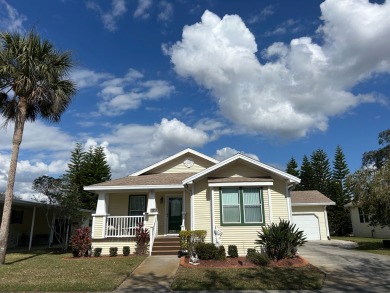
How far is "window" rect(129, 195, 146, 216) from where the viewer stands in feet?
60.6

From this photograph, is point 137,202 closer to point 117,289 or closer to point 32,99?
point 32,99

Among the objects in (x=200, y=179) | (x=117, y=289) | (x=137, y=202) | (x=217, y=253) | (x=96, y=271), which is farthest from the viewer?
(x=137, y=202)

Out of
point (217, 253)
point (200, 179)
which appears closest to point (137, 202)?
point (200, 179)

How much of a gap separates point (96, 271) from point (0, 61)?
30.2ft

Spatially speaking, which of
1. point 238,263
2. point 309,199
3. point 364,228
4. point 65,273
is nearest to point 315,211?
point 309,199

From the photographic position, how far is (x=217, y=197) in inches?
589

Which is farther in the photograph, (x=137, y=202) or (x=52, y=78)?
(x=137, y=202)

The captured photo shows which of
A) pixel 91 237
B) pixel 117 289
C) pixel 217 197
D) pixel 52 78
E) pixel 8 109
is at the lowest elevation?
pixel 117 289

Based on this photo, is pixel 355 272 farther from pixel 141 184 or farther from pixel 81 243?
pixel 81 243

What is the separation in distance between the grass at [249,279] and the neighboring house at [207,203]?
3335 mm

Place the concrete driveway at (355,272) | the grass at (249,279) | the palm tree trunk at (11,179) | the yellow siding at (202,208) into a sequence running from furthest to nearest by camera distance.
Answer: the yellow siding at (202,208)
the palm tree trunk at (11,179)
the grass at (249,279)
the concrete driveway at (355,272)

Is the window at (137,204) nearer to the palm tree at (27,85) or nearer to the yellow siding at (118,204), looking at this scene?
the yellow siding at (118,204)

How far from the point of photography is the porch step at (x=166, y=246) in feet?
49.5

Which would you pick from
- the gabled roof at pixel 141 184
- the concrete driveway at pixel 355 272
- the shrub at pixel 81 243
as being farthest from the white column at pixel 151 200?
the concrete driveway at pixel 355 272
